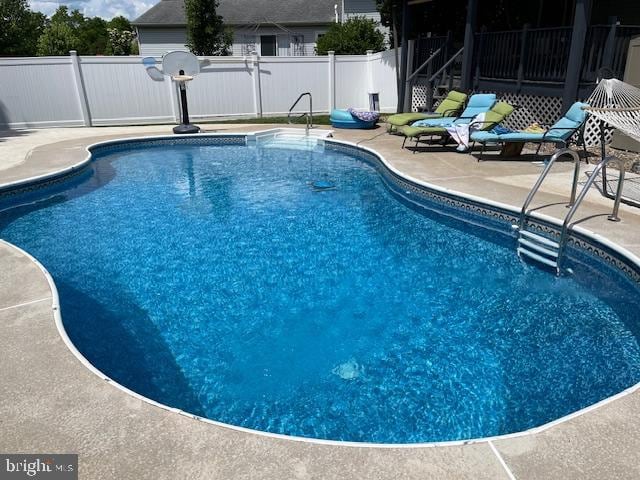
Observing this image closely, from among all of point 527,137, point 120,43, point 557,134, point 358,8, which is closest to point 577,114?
point 557,134

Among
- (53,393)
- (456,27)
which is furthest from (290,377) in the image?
(456,27)

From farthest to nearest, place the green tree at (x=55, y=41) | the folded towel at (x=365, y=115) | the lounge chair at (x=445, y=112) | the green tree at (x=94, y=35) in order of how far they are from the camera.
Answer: the green tree at (x=94, y=35) < the green tree at (x=55, y=41) < the folded towel at (x=365, y=115) < the lounge chair at (x=445, y=112)

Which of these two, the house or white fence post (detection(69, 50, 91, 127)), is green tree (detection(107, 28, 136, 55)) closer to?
the house

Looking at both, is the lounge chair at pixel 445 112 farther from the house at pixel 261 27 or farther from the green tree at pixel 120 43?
the green tree at pixel 120 43

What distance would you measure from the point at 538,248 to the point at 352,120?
342 inches

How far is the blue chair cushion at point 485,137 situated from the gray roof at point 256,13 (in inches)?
779

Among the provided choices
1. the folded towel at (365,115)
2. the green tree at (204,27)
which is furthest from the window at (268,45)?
the folded towel at (365,115)

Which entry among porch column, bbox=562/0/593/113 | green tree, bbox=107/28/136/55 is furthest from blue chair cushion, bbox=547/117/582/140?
green tree, bbox=107/28/136/55

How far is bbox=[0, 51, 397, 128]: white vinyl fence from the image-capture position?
44.5 ft

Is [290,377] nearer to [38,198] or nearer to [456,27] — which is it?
[38,198]

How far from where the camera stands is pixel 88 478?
2.27 meters

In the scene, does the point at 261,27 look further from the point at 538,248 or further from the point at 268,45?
the point at 538,248

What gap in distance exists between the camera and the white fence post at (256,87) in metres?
15.0

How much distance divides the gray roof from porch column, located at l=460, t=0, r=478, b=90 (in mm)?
15988
